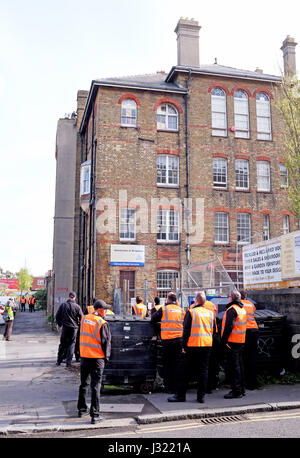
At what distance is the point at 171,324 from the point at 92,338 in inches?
79.3

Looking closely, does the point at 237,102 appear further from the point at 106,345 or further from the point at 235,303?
the point at 106,345

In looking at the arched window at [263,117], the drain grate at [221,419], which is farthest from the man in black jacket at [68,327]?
the arched window at [263,117]

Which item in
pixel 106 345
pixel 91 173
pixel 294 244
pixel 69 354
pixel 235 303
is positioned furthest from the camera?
pixel 91 173

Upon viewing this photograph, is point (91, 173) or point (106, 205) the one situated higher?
point (91, 173)

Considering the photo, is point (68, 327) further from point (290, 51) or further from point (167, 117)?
point (290, 51)

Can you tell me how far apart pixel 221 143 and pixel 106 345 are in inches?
809

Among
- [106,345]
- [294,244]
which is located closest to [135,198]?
[294,244]

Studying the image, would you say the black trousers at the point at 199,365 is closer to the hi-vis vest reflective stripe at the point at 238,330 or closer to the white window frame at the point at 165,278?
the hi-vis vest reflective stripe at the point at 238,330

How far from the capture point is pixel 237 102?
2625 centimetres

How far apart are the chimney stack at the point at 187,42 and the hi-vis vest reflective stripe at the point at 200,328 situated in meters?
21.2

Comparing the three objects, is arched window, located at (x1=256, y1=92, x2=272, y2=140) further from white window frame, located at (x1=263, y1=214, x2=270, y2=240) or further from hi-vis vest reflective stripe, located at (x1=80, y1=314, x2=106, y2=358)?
hi-vis vest reflective stripe, located at (x1=80, y1=314, x2=106, y2=358)

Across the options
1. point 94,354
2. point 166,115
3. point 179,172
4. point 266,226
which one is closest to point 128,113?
point 166,115

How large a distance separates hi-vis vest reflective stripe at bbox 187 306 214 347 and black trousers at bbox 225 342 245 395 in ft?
1.85

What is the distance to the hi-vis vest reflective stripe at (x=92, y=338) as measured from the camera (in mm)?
6770
